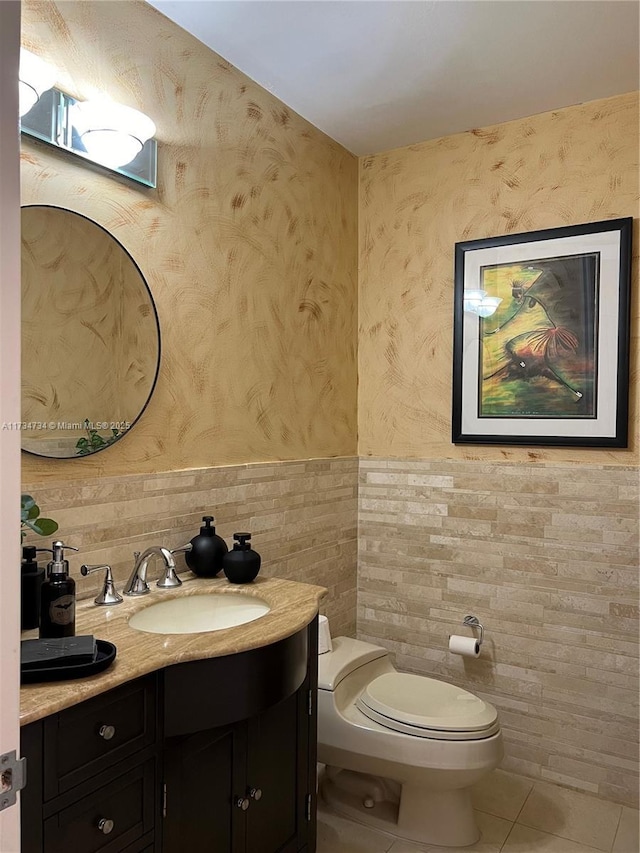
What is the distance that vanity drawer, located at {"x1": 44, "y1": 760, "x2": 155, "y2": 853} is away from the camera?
113cm

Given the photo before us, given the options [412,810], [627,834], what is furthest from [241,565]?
[627,834]

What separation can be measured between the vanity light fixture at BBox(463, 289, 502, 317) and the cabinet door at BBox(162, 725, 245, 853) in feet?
6.09

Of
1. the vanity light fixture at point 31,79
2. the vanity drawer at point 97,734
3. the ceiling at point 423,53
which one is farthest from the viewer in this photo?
the ceiling at point 423,53

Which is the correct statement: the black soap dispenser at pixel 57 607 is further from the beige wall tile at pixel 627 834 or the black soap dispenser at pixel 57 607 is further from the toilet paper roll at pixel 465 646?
the beige wall tile at pixel 627 834

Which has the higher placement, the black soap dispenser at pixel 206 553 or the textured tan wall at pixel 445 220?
the textured tan wall at pixel 445 220

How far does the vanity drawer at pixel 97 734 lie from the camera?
1109 mm

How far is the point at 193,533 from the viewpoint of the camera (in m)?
2.07

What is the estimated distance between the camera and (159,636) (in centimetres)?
145

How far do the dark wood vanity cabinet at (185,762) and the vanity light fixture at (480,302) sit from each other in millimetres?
1529

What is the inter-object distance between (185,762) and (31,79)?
162 centimetres

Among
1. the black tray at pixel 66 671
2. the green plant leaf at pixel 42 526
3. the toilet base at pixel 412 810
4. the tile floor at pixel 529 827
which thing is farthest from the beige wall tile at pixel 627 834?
the green plant leaf at pixel 42 526

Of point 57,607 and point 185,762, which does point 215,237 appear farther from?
point 185,762

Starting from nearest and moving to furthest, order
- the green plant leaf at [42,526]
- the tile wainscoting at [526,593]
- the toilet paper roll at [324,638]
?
the green plant leaf at [42,526]
the toilet paper roll at [324,638]
the tile wainscoting at [526,593]

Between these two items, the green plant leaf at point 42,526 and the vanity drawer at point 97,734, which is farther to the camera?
the green plant leaf at point 42,526
